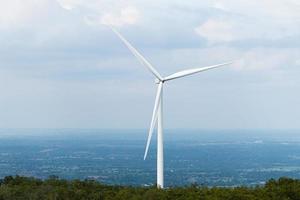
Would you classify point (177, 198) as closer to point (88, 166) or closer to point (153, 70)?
point (153, 70)

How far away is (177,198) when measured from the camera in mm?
48031

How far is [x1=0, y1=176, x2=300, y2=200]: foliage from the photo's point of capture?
47.8 metres

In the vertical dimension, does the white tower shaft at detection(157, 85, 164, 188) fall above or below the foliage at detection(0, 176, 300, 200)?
above

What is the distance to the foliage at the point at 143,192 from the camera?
4775cm

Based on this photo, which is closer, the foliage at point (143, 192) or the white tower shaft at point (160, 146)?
the white tower shaft at point (160, 146)

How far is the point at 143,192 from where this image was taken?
50.5 meters

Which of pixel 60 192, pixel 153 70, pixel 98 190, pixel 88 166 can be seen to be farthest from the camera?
pixel 88 166

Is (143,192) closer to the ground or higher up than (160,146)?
closer to the ground

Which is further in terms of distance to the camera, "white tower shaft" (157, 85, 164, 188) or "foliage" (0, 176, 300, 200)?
"foliage" (0, 176, 300, 200)

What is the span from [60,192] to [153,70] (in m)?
13.7

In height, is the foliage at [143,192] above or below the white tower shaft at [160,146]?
below

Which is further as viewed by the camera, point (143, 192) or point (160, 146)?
point (143, 192)

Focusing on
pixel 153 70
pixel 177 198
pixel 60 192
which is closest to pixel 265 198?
pixel 177 198

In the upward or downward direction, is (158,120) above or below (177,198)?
above
